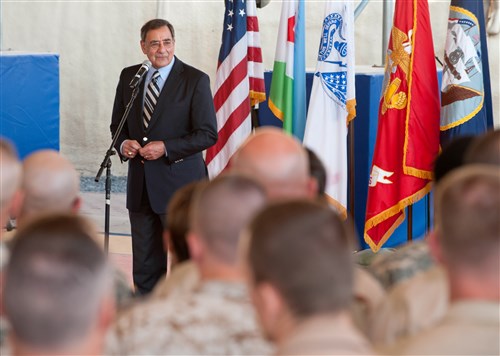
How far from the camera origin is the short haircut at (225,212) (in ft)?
7.54

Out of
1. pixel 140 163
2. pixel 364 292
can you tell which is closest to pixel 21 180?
pixel 364 292

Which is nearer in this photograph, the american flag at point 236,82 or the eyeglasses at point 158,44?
the eyeglasses at point 158,44

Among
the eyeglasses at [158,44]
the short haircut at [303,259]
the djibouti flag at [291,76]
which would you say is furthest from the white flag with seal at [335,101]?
the short haircut at [303,259]

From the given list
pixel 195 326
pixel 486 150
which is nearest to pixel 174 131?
pixel 486 150

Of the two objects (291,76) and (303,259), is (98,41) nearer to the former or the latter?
(291,76)

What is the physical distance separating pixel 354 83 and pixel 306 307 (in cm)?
451

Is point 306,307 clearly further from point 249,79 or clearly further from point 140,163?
point 249,79

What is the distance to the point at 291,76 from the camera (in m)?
6.42

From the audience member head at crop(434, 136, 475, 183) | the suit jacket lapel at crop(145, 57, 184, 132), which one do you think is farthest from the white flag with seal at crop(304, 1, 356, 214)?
the audience member head at crop(434, 136, 475, 183)

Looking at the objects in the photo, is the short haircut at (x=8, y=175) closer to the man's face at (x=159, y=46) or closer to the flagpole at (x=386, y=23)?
the man's face at (x=159, y=46)

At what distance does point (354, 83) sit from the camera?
6168 millimetres

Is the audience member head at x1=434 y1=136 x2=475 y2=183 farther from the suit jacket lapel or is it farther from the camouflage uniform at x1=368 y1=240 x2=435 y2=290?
the suit jacket lapel

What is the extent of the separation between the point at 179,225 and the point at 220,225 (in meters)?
0.54

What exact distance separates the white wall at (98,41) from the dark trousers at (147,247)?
186 inches
